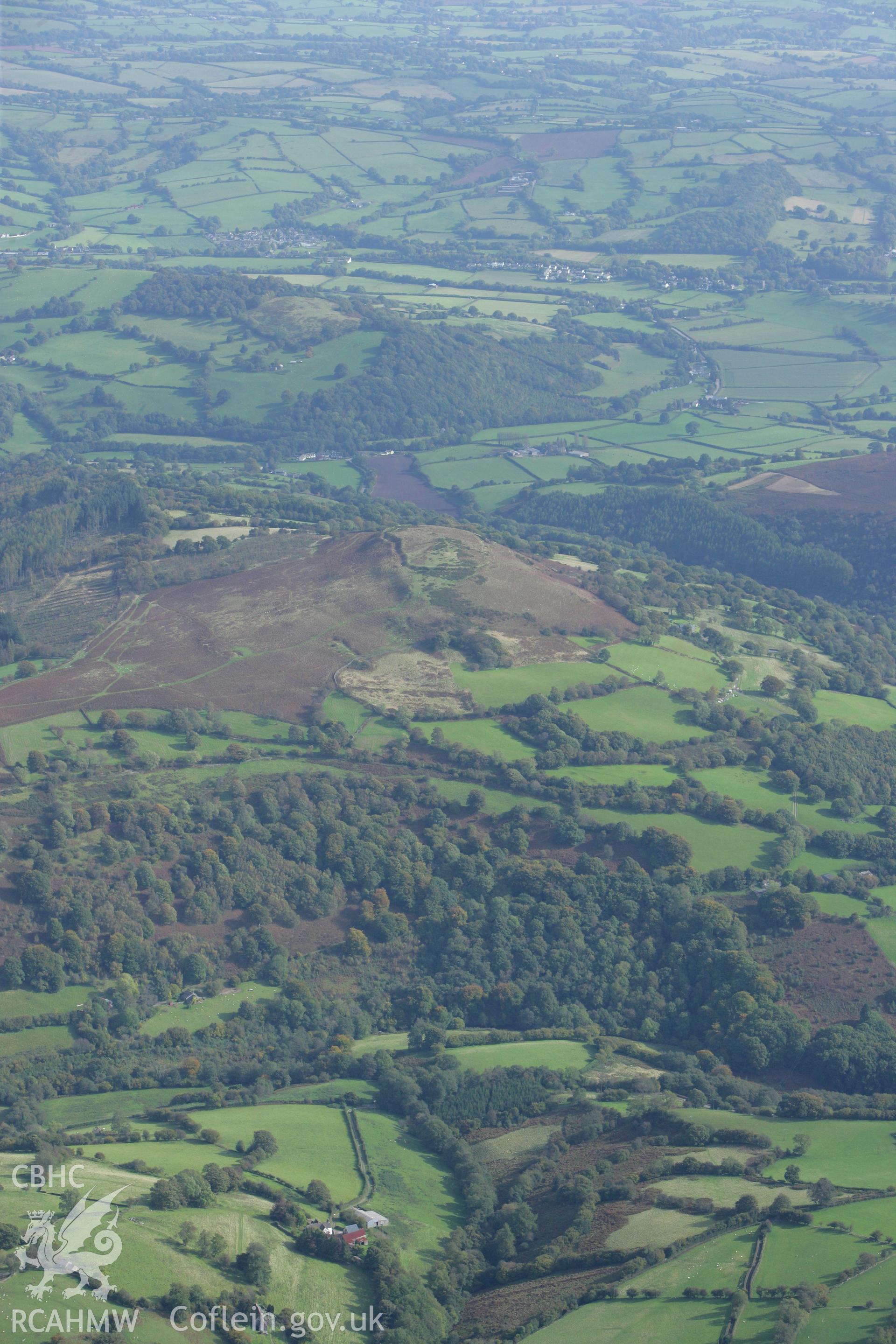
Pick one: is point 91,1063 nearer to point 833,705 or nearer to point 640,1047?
point 640,1047

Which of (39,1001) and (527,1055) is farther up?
(39,1001)

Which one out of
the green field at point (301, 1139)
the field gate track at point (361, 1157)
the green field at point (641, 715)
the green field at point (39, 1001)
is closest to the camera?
the field gate track at point (361, 1157)

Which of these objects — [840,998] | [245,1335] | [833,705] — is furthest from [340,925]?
[833,705]

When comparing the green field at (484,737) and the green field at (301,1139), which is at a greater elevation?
the green field at (484,737)

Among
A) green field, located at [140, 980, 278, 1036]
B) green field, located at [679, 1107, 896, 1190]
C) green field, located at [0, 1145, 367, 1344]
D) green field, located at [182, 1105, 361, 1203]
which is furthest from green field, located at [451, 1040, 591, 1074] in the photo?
green field, located at [0, 1145, 367, 1344]

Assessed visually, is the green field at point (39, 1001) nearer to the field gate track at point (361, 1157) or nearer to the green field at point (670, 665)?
the field gate track at point (361, 1157)

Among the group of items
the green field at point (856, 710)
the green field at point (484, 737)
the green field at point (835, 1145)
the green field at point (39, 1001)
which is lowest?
the green field at point (39, 1001)

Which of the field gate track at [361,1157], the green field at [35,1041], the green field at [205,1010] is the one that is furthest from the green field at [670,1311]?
the green field at [35,1041]

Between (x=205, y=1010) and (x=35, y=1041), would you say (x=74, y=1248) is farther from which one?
(x=205, y=1010)

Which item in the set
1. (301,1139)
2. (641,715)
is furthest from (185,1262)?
(641,715)
